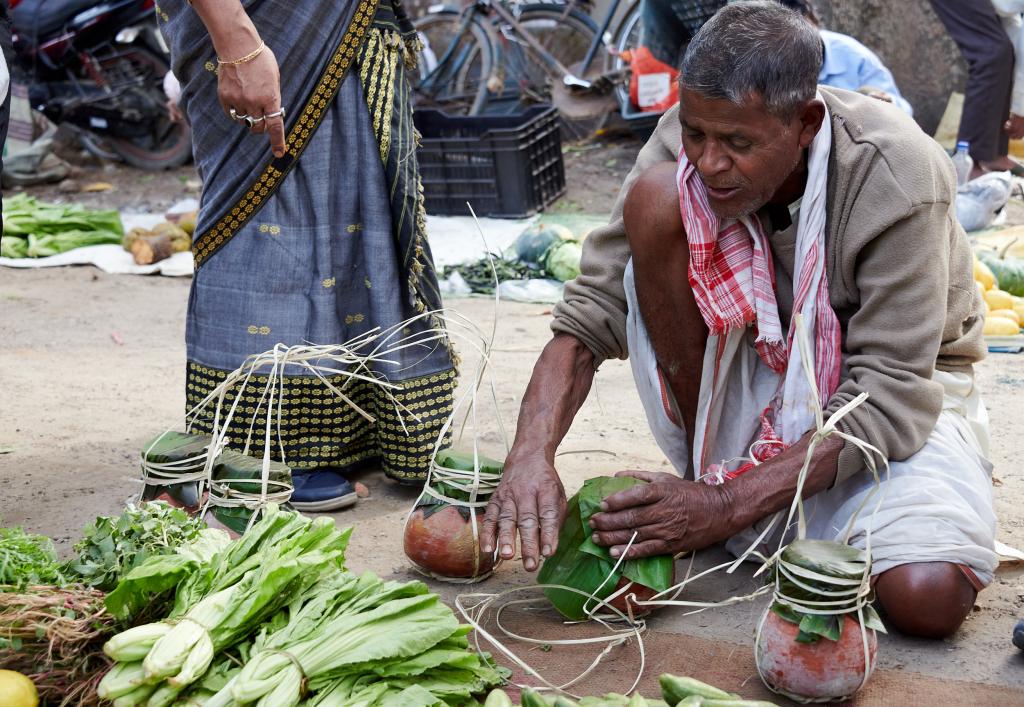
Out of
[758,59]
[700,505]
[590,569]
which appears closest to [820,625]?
[700,505]

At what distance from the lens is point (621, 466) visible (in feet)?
11.1

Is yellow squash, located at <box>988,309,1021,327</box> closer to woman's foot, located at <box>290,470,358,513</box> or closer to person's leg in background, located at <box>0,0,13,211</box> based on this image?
woman's foot, located at <box>290,470,358,513</box>

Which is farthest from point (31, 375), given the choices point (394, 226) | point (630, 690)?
point (630, 690)

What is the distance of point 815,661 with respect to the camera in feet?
6.53

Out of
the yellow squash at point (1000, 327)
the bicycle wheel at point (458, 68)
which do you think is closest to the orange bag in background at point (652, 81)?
the bicycle wheel at point (458, 68)

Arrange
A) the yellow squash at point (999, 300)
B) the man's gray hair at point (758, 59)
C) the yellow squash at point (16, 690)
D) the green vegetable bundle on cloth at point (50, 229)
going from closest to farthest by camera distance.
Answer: the yellow squash at point (16, 690) → the man's gray hair at point (758, 59) → the yellow squash at point (999, 300) → the green vegetable bundle on cloth at point (50, 229)

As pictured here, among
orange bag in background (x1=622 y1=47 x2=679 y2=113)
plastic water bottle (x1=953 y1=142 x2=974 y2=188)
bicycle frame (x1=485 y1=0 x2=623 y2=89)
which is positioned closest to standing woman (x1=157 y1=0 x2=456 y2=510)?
plastic water bottle (x1=953 y1=142 x2=974 y2=188)

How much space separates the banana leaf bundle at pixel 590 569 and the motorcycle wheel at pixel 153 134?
23.8 feet

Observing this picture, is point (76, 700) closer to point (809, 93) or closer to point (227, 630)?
point (227, 630)

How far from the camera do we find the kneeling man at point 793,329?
2.26 metres

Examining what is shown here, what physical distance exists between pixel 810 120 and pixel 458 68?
7009 millimetres

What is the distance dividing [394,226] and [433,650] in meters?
1.52

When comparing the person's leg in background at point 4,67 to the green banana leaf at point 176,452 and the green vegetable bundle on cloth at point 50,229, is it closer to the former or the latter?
the green banana leaf at point 176,452

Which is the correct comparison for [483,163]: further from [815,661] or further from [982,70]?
[815,661]
